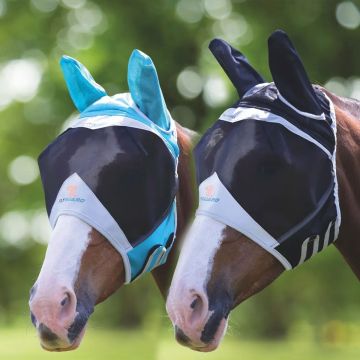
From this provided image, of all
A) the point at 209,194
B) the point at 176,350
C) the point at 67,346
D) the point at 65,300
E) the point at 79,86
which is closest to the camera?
the point at 209,194

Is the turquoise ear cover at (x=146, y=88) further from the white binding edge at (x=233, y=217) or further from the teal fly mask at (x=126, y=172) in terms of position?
the white binding edge at (x=233, y=217)

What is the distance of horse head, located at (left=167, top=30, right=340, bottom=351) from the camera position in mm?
2904

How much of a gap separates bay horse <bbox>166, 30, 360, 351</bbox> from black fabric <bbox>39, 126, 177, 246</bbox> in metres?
0.47

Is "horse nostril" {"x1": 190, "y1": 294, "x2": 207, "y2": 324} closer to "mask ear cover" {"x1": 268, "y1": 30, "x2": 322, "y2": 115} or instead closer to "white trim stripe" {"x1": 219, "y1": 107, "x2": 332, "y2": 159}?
"white trim stripe" {"x1": 219, "y1": 107, "x2": 332, "y2": 159}

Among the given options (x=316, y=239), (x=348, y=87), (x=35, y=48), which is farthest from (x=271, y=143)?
(x=35, y=48)

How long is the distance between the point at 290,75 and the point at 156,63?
626 cm

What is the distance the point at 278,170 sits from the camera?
2979 millimetres

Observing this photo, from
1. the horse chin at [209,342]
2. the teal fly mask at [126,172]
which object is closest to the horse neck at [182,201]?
the teal fly mask at [126,172]

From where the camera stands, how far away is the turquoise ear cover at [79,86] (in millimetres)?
3861

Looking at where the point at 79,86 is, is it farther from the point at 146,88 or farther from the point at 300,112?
the point at 300,112

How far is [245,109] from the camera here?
3131mm

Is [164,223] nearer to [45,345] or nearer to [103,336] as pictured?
[45,345]

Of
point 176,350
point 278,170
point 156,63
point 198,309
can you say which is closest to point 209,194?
point 278,170

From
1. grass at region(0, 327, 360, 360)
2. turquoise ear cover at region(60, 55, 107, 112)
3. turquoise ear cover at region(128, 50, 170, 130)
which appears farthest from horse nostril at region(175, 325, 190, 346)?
grass at region(0, 327, 360, 360)
